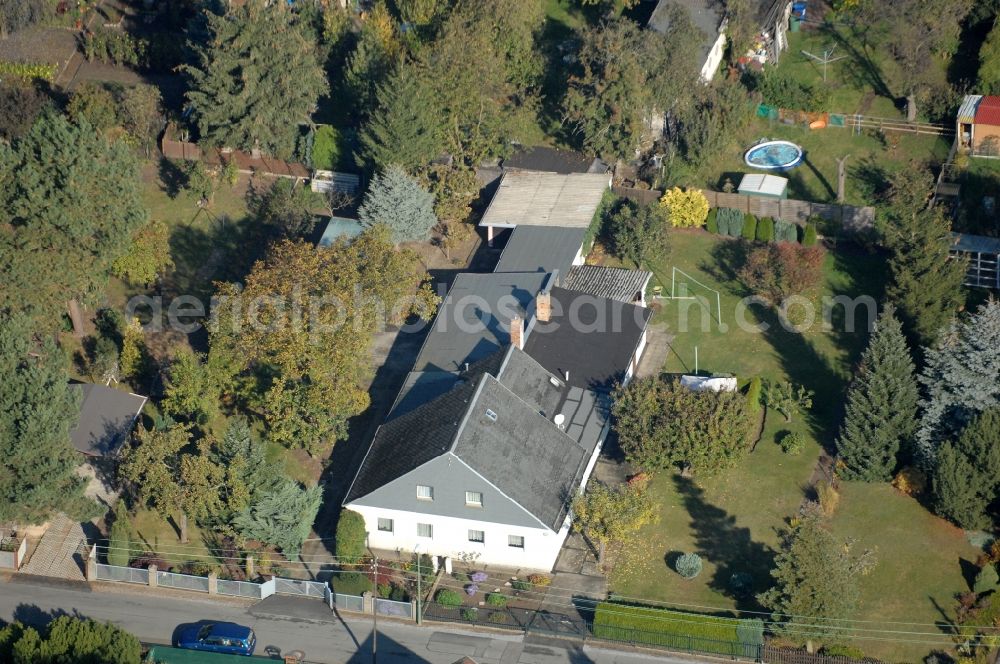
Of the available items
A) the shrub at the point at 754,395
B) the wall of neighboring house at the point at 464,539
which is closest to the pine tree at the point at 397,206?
the wall of neighboring house at the point at 464,539

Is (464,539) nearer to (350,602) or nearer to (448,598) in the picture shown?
(448,598)

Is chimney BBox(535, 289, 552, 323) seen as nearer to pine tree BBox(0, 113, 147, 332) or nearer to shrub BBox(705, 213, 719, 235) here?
shrub BBox(705, 213, 719, 235)

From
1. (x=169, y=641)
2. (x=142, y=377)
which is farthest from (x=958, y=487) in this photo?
(x=142, y=377)

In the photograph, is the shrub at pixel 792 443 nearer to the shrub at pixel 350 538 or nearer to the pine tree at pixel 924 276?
the pine tree at pixel 924 276

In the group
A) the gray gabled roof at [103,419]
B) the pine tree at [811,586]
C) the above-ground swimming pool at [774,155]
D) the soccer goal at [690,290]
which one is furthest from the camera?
the above-ground swimming pool at [774,155]

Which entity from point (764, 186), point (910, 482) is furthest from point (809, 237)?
point (910, 482)

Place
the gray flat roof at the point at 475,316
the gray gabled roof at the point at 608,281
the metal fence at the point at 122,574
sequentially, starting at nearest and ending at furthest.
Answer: the metal fence at the point at 122,574 → the gray flat roof at the point at 475,316 → the gray gabled roof at the point at 608,281

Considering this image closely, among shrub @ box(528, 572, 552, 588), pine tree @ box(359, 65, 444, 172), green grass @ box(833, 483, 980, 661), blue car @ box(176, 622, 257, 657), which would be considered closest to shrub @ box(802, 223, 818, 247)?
green grass @ box(833, 483, 980, 661)

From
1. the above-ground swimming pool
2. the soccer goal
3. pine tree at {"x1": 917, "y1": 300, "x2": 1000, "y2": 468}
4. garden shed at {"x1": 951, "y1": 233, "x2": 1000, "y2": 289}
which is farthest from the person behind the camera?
the above-ground swimming pool
